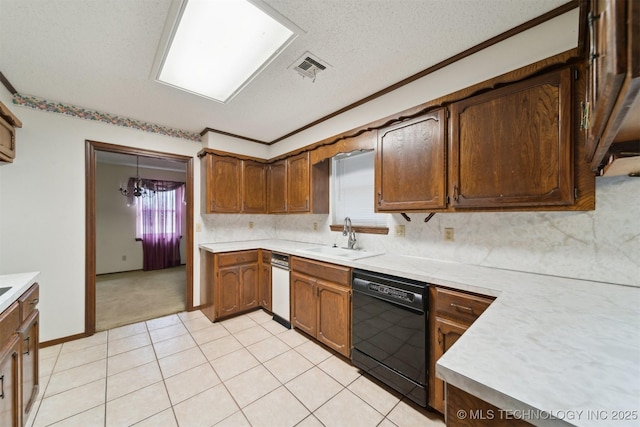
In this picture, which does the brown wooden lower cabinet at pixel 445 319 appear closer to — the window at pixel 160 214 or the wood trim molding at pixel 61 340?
the wood trim molding at pixel 61 340

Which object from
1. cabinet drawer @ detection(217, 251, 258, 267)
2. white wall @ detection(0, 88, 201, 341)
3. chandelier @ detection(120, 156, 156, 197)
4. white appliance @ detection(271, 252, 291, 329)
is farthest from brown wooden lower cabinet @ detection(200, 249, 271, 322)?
chandelier @ detection(120, 156, 156, 197)

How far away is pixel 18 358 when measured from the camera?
129 centimetres

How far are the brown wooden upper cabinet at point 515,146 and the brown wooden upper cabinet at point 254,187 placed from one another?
2600 mm

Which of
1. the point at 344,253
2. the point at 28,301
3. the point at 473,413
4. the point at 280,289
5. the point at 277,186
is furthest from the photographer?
the point at 277,186

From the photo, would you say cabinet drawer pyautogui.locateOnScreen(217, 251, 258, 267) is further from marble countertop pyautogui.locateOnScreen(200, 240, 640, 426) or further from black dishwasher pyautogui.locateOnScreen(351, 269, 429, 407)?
marble countertop pyautogui.locateOnScreen(200, 240, 640, 426)

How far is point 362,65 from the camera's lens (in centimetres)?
191

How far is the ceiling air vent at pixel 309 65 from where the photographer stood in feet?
5.89

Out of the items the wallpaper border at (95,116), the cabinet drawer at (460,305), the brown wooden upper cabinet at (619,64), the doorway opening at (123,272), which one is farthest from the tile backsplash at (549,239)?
the wallpaper border at (95,116)

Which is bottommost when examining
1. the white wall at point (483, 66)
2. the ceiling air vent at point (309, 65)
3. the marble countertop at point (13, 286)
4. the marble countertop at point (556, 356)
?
the marble countertop at point (13, 286)

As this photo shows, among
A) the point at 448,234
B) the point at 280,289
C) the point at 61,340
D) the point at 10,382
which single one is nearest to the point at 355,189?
the point at 448,234

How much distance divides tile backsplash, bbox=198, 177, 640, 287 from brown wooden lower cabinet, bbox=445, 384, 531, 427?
1356 millimetres

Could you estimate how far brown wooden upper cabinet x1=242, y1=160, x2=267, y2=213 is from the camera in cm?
341

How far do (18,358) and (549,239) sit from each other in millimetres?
3163

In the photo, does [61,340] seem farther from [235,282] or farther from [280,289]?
[280,289]
